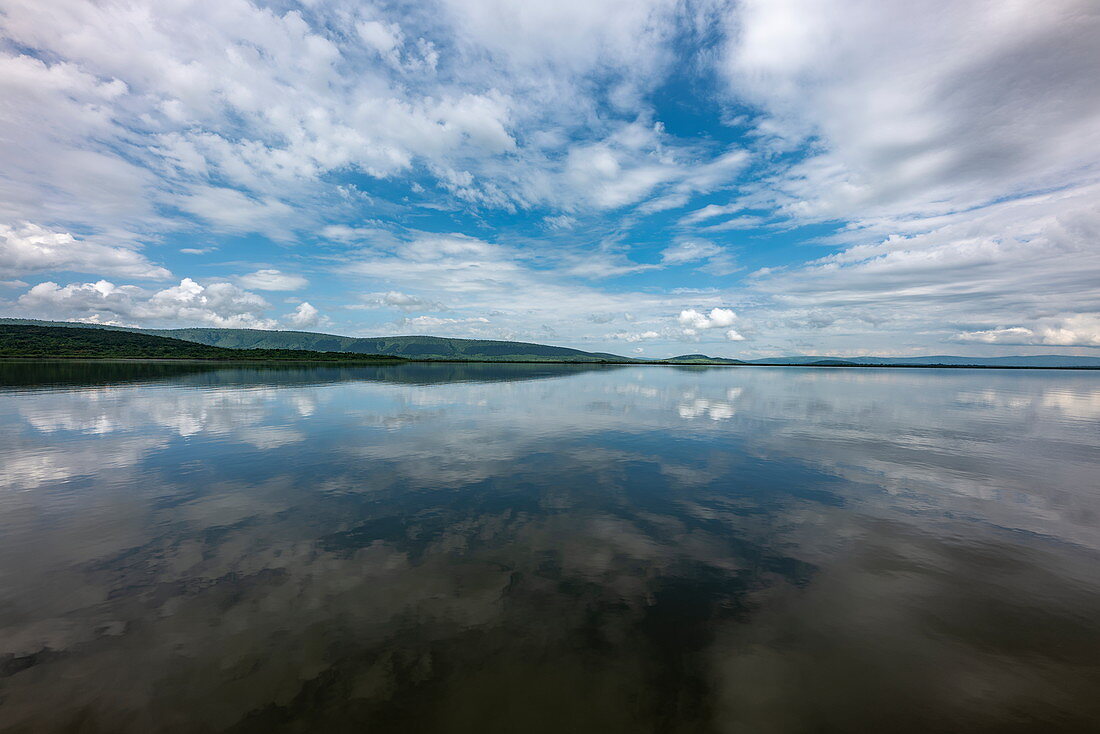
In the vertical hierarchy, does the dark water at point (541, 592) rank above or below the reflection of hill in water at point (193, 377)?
below

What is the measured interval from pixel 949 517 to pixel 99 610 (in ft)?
90.5

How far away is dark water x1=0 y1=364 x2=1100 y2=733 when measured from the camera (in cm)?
732

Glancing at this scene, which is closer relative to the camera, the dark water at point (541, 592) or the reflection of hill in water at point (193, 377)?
the dark water at point (541, 592)

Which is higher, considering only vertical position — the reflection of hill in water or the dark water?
the reflection of hill in water

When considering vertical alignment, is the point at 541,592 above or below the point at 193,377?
below

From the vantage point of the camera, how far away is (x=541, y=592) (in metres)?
10.8

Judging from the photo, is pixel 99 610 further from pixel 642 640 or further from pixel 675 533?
pixel 675 533

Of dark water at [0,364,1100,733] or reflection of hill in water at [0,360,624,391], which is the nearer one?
dark water at [0,364,1100,733]

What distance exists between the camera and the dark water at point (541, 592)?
24.0 feet

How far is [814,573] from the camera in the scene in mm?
12016

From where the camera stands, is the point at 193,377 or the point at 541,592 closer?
the point at 541,592

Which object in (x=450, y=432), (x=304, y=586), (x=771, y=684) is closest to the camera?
(x=771, y=684)

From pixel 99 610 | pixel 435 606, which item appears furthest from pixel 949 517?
pixel 99 610

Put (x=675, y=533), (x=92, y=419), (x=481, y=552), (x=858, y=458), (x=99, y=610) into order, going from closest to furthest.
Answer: (x=99, y=610) < (x=481, y=552) < (x=675, y=533) < (x=858, y=458) < (x=92, y=419)
